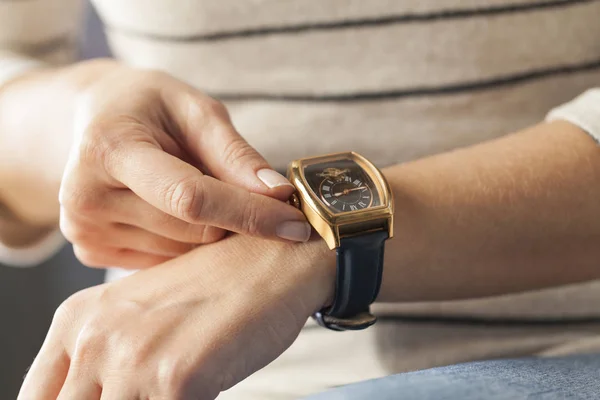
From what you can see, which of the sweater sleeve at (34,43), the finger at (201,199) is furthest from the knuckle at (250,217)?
the sweater sleeve at (34,43)

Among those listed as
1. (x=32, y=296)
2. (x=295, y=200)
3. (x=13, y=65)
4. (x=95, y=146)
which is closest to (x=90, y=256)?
(x=95, y=146)

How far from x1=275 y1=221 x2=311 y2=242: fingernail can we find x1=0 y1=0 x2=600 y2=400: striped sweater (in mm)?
219

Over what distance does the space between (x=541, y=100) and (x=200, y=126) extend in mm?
473

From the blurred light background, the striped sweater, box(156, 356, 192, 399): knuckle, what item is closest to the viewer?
box(156, 356, 192, 399): knuckle

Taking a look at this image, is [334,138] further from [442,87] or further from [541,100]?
[541,100]

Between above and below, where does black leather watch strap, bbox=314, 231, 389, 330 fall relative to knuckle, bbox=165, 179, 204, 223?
below

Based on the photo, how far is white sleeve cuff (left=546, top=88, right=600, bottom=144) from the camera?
0.75m

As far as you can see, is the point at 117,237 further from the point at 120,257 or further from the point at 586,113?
the point at 586,113

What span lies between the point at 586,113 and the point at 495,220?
0.56ft

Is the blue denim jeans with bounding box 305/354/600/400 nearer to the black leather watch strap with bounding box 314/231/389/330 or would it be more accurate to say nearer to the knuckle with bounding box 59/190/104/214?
the black leather watch strap with bounding box 314/231/389/330

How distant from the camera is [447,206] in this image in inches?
28.3


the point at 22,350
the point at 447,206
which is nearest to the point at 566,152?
the point at 447,206

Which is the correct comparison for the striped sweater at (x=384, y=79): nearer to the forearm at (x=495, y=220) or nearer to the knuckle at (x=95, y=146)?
the forearm at (x=495, y=220)

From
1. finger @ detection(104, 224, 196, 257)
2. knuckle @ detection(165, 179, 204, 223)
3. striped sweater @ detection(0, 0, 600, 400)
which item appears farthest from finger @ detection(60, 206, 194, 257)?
striped sweater @ detection(0, 0, 600, 400)
